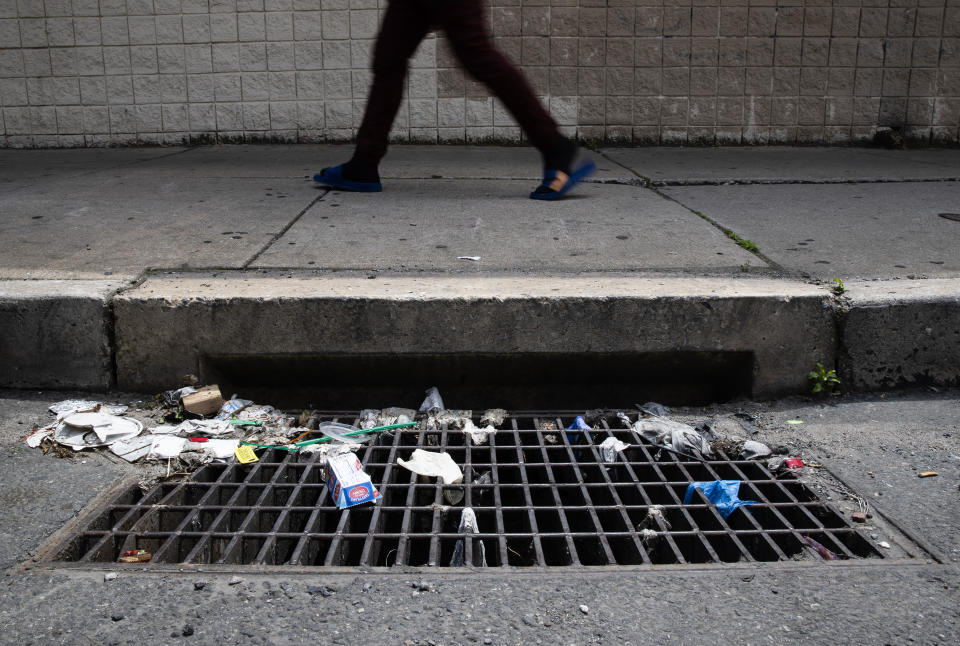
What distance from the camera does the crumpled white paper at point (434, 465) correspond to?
201cm

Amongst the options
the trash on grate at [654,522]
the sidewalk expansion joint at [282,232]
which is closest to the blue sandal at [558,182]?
the sidewalk expansion joint at [282,232]

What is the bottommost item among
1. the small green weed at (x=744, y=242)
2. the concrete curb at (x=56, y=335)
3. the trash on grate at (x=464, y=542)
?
the trash on grate at (x=464, y=542)

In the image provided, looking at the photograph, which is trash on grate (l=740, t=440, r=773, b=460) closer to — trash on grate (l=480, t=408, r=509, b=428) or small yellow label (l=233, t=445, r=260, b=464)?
trash on grate (l=480, t=408, r=509, b=428)

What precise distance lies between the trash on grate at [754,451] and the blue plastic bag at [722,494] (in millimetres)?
171

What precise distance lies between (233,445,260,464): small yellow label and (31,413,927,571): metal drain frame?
0.02 metres

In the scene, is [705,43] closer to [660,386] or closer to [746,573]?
[660,386]

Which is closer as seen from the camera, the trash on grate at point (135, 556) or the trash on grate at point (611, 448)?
the trash on grate at point (135, 556)

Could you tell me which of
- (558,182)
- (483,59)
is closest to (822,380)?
(558,182)

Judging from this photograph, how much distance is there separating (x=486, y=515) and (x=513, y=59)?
410 centimetres

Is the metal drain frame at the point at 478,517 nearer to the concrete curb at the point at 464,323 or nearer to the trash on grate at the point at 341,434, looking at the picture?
the trash on grate at the point at 341,434

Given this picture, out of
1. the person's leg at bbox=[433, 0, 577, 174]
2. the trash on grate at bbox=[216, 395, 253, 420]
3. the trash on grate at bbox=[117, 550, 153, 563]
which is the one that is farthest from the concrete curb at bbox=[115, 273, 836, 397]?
the person's leg at bbox=[433, 0, 577, 174]

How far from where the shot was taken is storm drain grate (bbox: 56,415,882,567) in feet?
5.56

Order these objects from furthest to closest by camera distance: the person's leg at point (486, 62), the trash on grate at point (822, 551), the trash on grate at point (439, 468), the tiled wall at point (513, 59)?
1. the tiled wall at point (513, 59)
2. the person's leg at point (486, 62)
3. the trash on grate at point (439, 468)
4. the trash on grate at point (822, 551)

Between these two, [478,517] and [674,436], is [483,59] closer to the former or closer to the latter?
[674,436]
